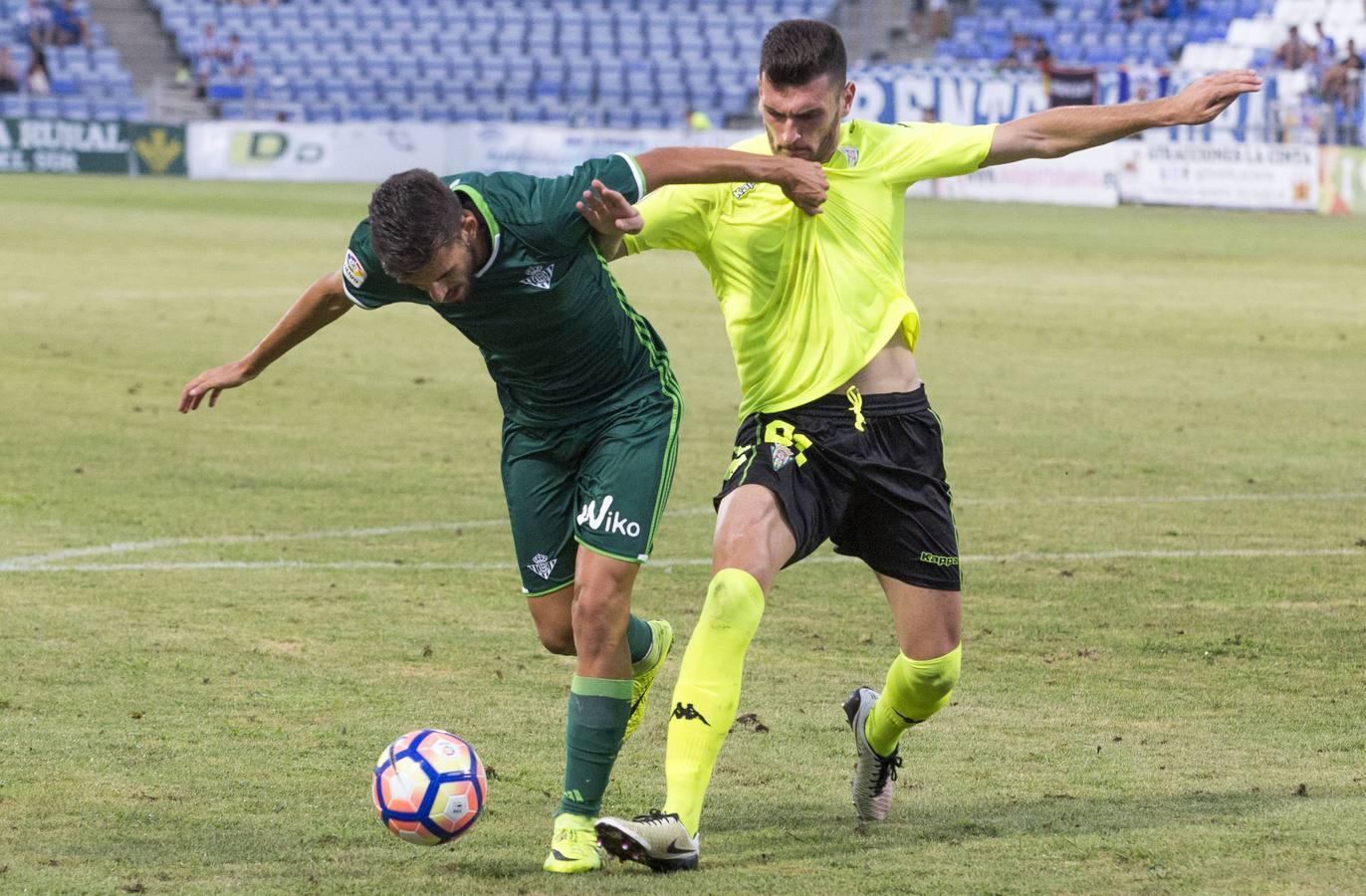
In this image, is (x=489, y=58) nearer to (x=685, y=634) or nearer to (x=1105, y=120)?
(x=685, y=634)

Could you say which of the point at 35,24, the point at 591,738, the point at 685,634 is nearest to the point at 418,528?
the point at 685,634

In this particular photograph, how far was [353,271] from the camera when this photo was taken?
5293mm

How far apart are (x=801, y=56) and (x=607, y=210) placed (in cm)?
72

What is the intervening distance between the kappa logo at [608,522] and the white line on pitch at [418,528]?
4338 mm

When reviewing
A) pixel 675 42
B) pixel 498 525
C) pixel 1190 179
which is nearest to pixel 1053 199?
pixel 1190 179

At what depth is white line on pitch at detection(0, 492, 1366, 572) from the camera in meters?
9.09

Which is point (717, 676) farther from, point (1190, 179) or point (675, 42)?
point (675, 42)

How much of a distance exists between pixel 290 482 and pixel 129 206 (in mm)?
25241

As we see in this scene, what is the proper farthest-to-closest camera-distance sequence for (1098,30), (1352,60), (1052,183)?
1. (1098,30)
2. (1352,60)
3. (1052,183)

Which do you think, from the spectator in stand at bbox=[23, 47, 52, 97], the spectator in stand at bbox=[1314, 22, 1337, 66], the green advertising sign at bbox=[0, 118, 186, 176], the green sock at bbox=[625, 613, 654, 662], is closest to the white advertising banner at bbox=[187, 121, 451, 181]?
the green advertising sign at bbox=[0, 118, 186, 176]

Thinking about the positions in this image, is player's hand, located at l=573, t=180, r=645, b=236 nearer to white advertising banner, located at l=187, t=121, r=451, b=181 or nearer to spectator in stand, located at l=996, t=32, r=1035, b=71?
white advertising banner, located at l=187, t=121, r=451, b=181

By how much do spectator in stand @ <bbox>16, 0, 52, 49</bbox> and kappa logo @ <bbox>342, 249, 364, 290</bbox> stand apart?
47.8 m

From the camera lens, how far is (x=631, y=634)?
5930 mm

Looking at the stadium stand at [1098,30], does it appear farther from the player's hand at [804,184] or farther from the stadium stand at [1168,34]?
Answer: the player's hand at [804,184]
